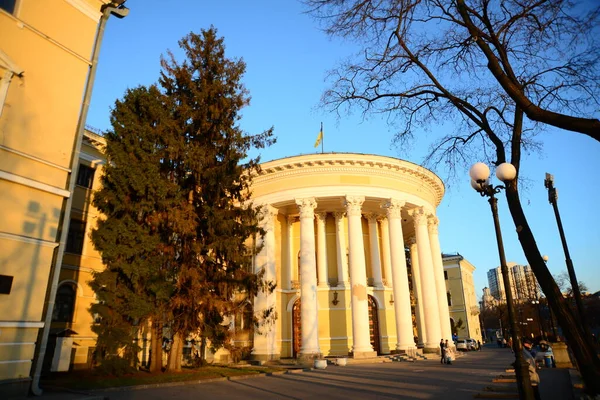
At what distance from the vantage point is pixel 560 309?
823cm

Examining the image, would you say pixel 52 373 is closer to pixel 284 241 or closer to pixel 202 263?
pixel 202 263

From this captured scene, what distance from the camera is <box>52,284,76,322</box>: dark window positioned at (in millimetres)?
17375

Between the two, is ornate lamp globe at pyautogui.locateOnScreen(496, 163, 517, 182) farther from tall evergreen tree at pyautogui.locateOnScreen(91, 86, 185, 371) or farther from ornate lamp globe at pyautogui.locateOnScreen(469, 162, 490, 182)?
tall evergreen tree at pyautogui.locateOnScreen(91, 86, 185, 371)

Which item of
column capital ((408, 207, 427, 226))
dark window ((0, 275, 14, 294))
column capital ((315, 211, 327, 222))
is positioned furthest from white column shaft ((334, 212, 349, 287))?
dark window ((0, 275, 14, 294))

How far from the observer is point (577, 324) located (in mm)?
8141

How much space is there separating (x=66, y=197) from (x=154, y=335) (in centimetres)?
718

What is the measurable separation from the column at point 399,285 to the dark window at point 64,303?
17.3 metres

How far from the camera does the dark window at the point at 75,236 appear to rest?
18.5 metres

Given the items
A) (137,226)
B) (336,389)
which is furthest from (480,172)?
(137,226)

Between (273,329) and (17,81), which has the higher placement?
(17,81)

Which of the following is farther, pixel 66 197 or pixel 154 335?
pixel 154 335

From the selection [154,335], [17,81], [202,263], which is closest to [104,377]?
[154,335]

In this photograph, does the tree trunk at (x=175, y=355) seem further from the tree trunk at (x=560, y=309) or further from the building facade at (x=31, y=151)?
the tree trunk at (x=560, y=309)

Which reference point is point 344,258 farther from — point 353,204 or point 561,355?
point 561,355
